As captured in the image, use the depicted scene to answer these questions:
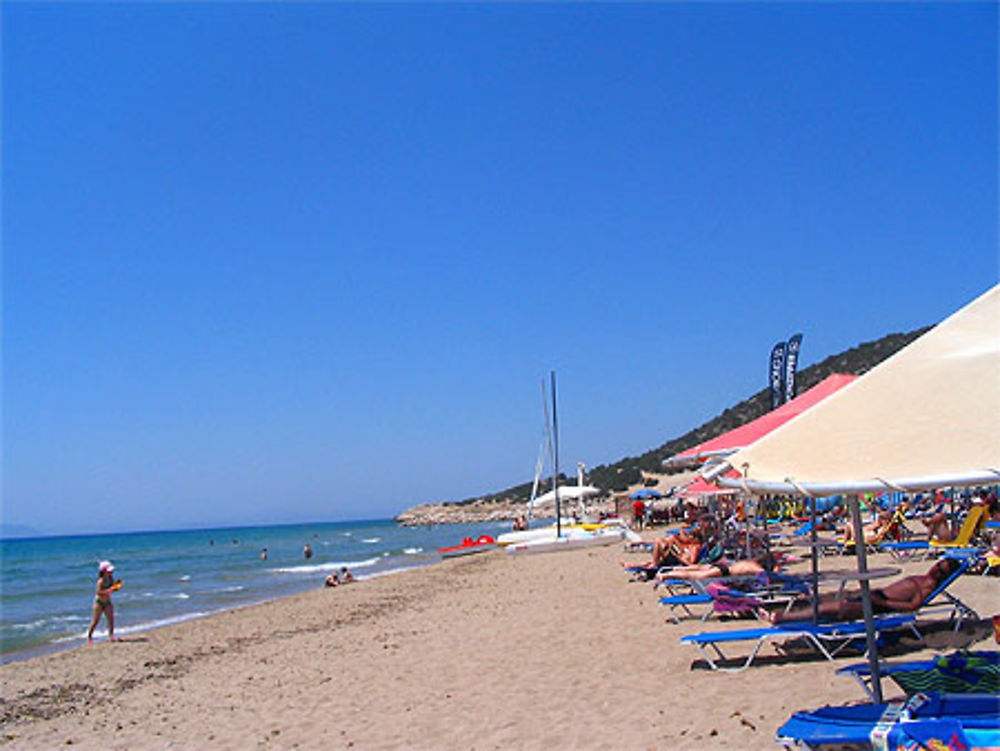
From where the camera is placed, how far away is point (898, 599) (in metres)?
7.74

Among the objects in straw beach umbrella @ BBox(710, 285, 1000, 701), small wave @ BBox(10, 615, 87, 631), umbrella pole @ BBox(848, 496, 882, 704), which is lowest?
small wave @ BBox(10, 615, 87, 631)

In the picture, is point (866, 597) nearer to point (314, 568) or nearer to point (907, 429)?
point (907, 429)

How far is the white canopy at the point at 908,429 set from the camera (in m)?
3.55

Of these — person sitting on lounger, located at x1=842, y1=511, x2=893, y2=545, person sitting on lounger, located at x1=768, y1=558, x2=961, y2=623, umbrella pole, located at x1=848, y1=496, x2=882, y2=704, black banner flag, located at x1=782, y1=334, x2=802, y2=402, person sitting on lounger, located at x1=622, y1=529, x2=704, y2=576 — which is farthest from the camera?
black banner flag, located at x1=782, y1=334, x2=802, y2=402

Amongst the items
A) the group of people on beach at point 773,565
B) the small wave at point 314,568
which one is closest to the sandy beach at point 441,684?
the group of people on beach at point 773,565

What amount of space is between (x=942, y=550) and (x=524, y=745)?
10783 millimetres

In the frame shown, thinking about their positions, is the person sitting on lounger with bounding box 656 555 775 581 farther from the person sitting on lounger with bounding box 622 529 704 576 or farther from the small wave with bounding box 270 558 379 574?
the small wave with bounding box 270 558 379 574

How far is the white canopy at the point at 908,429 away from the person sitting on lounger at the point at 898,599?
13.5 feet

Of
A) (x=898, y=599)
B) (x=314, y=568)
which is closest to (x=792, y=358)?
(x=898, y=599)

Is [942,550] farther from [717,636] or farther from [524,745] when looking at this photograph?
[524,745]

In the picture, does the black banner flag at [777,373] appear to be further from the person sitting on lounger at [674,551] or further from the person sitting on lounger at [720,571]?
the person sitting on lounger at [720,571]

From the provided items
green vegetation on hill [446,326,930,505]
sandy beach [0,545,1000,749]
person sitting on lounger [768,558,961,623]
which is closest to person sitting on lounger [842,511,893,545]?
sandy beach [0,545,1000,749]

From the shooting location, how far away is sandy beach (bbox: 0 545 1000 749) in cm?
639

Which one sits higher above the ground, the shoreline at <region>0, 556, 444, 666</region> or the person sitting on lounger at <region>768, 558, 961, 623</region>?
the person sitting on lounger at <region>768, 558, 961, 623</region>
